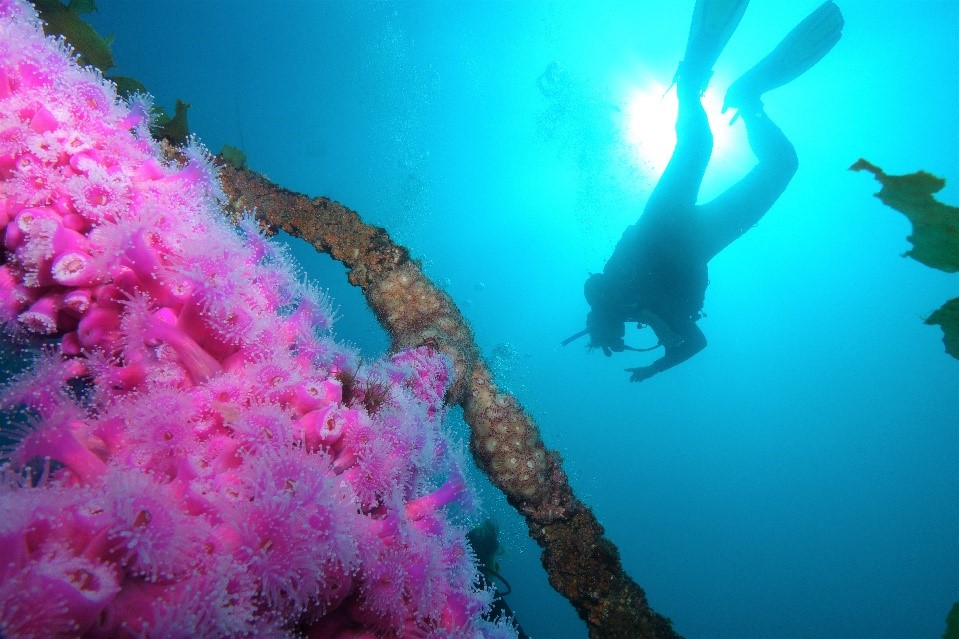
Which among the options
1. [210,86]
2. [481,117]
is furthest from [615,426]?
[210,86]

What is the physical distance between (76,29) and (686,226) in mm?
8228

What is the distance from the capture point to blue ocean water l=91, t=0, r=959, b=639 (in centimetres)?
3778

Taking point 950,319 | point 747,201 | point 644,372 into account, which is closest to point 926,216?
point 950,319

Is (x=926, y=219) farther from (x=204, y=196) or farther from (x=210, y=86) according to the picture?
(x=210, y=86)

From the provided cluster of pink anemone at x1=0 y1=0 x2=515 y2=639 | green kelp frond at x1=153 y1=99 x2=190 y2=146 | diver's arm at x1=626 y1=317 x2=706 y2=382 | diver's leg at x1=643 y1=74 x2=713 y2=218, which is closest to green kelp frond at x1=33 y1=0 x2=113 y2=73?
green kelp frond at x1=153 y1=99 x2=190 y2=146

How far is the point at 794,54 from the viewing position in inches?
407

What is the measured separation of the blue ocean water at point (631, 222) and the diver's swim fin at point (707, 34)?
21.5m

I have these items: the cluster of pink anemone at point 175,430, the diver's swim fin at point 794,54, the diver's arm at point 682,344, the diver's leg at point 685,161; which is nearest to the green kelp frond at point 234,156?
the cluster of pink anemone at point 175,430

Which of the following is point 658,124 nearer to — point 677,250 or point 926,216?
point 677,250

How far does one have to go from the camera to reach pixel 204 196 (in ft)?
7.11

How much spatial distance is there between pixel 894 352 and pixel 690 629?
51351mm

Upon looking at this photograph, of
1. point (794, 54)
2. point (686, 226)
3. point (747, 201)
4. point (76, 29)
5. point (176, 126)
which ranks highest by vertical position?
point (794, 54)

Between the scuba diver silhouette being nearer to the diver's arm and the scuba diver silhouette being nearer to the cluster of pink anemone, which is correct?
the diver's arm

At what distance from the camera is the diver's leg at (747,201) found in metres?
8.56
